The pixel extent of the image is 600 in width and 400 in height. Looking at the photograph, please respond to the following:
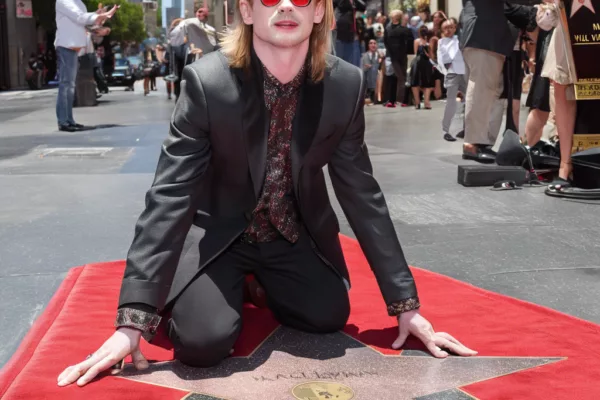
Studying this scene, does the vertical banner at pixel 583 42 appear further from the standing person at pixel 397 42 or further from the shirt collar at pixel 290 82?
the standing person at pixel 397 42

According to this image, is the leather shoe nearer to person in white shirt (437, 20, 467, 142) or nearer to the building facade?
person in white shirt (437, 20, 467, 142)

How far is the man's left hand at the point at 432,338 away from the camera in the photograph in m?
2.85

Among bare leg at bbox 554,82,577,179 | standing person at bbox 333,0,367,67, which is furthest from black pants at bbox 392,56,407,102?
bare leg at bbox 554,82,577,179

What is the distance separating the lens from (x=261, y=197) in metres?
2.98

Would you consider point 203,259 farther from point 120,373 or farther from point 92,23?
point 92,23

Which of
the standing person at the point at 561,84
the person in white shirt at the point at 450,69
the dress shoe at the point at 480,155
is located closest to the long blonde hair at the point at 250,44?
the standing person at the point at 561,84

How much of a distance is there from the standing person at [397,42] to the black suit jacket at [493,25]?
7897mm

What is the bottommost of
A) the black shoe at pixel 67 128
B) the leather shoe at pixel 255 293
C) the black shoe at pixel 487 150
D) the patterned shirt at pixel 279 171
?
the black shoe at pixel 67 128

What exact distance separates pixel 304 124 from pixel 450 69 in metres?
8.16

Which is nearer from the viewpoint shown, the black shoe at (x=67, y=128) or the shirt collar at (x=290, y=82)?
the shirt collar at (x=290, y=82)

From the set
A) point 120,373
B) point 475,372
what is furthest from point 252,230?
point 475,372

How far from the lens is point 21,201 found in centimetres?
585

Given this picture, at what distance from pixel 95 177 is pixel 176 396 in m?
4.64

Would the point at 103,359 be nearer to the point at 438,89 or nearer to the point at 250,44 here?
the point at 250,44
